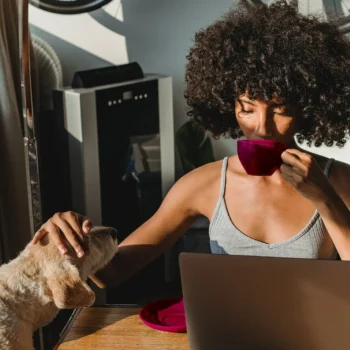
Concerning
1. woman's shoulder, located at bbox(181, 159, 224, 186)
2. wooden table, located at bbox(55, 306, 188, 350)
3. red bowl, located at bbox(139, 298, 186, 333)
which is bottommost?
wooden table, located at bbox(55, 306, 188, 350)

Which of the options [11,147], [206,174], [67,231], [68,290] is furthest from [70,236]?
[11,147]

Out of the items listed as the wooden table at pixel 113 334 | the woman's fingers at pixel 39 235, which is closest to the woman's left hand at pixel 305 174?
the wooden table at pixel 113 334

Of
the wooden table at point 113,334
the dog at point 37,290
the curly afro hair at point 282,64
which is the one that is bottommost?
the wooden table at point 113,334

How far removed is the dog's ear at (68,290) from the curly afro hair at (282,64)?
21.1 inches

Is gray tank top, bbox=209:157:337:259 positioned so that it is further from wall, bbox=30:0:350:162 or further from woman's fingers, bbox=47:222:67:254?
woman's fingers, bbox=47:222:67:254

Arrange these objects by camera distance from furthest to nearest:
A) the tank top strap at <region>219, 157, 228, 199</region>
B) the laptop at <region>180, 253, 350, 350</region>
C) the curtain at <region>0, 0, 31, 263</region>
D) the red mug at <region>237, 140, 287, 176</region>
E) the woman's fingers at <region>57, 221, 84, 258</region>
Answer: the curtain at <region>0, 0, 31, 263</region> → the tank top strap at <region>219, 157, 228, 199</region> → the woman's fingers at <region>57, 221, 84, 258</region> → the red mug at <region>237, 140, 287, 176</region> → the laptop at <region>180, 253, 350, 350</region>

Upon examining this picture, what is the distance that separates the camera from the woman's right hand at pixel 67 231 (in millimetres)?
1209

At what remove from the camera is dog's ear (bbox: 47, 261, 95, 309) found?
1138mm

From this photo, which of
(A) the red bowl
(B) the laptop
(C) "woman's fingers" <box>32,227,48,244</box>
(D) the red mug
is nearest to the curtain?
(C) "woman's fingers" <box>32,227,48,244</box>

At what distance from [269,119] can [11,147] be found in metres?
0.73

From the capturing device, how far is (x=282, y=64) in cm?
132

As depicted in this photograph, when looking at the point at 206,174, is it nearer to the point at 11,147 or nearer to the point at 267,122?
the point at 267,122

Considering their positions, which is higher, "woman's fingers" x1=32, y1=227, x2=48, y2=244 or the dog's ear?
"woman's fingers" x1=32, y1=227, x2=48, y2=244

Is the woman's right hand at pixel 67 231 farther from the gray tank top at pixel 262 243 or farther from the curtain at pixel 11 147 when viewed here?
the curtain at pixel 11 147
